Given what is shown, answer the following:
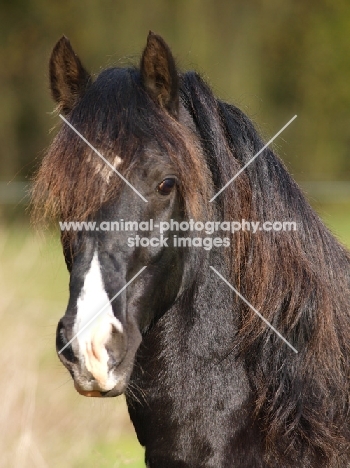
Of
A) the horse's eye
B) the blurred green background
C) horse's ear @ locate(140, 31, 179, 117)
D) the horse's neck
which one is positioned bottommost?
the horse's neck

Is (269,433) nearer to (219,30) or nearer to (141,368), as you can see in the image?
(141,368)

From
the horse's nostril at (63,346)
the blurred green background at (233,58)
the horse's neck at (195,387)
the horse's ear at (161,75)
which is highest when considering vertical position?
the blurred green background at (233,58)

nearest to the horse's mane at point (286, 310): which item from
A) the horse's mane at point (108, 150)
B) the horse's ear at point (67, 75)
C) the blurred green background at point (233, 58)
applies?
the horse's mane at point (108, 150)

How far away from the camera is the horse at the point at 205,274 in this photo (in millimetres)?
2475

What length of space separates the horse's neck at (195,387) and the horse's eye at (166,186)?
1.41 ft

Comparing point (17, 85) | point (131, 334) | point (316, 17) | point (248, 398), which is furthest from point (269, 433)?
point (316, 17)

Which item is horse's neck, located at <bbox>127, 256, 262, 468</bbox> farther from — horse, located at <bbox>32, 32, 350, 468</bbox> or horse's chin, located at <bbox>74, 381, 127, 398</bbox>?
horse's chin, located at <bbox>74, 381, 127, 398</bbox>

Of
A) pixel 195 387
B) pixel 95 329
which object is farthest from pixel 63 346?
pixel 195 387

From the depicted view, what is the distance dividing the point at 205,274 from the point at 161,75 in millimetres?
786

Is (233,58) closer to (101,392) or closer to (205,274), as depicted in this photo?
(205,274)

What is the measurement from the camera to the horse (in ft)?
8.12

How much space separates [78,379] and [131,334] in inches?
9.2

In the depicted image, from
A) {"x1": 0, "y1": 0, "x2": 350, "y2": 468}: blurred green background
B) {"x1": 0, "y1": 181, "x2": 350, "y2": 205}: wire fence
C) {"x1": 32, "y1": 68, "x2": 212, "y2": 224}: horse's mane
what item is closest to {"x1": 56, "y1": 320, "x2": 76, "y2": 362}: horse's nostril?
{"x1": 32, "y1": 68, "x2": 212, "y2": 224}: horse's mane

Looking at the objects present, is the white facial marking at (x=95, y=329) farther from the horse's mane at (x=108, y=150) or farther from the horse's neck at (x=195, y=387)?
the horse's neck at (x=195, y=387)
